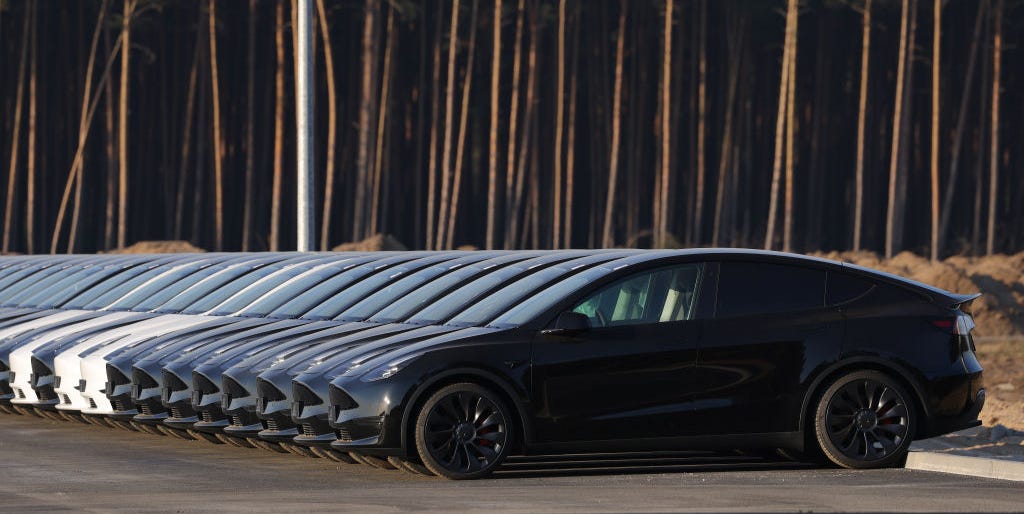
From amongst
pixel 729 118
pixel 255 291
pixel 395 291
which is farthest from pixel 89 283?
pixel 729 118

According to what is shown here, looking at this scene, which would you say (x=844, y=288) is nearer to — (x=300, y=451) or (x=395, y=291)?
(x=395, y=291)

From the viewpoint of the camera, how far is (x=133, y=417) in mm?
15578

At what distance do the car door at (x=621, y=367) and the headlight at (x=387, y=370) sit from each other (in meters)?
0.84

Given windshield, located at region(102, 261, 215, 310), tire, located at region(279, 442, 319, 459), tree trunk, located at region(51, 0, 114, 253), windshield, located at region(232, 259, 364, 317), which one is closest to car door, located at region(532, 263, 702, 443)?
tire, located at region(279, 442, 319, 459)

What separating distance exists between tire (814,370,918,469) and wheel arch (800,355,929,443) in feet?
0.18

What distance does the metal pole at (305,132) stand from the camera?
23.2 meters

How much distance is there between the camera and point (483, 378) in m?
12.4

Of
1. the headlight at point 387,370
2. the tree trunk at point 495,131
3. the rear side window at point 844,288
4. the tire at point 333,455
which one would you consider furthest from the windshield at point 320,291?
the tree trunk at point 495,131

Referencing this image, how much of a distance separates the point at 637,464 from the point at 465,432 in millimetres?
1685

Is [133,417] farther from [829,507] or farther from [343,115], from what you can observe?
[343,115]

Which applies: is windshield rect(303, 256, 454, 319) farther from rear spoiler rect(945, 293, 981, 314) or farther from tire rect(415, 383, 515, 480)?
rear spoiler rect(945, 293, 981, 314)

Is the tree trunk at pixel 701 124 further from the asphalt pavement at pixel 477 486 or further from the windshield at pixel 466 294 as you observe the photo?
the asphalt pavement at pixel 477 486

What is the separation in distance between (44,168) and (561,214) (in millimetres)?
17150

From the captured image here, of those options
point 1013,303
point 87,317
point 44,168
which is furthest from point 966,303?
point 44,168
